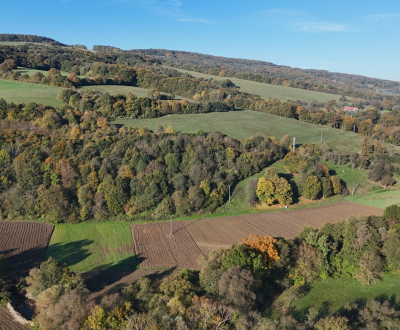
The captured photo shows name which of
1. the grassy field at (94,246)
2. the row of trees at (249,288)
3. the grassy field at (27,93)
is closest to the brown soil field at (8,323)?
the row of trees at (249,288)

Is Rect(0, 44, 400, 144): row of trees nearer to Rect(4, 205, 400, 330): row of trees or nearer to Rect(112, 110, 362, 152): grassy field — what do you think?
Rect(112, 110, 362, 152): grassy field

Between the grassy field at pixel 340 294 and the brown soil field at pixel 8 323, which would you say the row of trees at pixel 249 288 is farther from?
the brown soil field at pixel 8 323

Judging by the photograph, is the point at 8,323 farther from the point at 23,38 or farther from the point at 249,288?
the point at 23,38

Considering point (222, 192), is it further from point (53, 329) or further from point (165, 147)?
point (53, 329)

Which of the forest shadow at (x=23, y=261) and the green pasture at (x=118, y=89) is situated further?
the green pasture at (x=118, y=89)

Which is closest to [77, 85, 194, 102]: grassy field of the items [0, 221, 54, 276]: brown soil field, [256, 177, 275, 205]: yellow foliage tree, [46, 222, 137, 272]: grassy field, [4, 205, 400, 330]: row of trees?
[0, 221, 54, 276]: brown soil field
